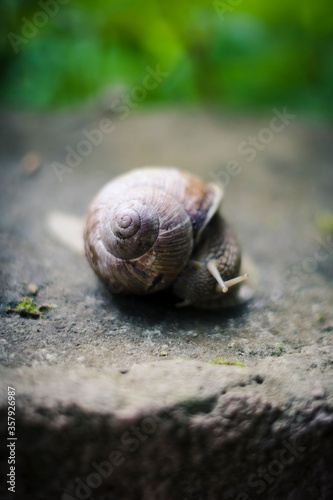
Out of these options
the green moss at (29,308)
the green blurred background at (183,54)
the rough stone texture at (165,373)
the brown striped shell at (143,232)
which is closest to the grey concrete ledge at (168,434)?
the rough stone texture at (165,373)

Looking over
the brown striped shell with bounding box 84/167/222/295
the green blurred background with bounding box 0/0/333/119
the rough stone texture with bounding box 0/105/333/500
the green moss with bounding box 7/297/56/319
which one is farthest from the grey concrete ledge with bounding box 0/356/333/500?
the green blurred background with bounding box 0/0/333/119

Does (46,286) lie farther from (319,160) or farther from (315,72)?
(315,72)

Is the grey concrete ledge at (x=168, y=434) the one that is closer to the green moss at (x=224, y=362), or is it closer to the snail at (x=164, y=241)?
the green moss at (x=224, y=362)

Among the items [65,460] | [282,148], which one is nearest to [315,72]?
[282,148]

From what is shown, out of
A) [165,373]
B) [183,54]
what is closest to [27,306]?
[165,373]

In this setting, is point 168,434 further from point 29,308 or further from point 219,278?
point 29,308
